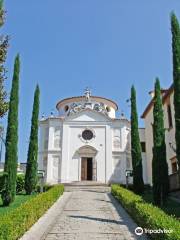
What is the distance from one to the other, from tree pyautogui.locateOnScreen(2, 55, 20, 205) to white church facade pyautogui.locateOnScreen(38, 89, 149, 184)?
13805 mm

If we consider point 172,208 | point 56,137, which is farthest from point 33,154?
point 172,208

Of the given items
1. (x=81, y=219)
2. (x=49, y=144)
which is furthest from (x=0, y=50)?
(x=49, y=144)

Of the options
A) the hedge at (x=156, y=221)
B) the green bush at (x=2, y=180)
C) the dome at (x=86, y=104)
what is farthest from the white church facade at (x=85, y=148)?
the hedge at (x=156, y=221)

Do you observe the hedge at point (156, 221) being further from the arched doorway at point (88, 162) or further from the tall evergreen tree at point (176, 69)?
the arched doorway at point (88, 162)

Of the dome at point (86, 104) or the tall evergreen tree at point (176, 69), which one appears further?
the dome at point (86, 104)

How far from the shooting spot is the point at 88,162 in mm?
31109

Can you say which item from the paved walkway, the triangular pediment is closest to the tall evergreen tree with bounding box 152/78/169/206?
the paved walkway

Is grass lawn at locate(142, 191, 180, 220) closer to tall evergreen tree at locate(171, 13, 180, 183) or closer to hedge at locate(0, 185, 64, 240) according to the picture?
tall evergreen tree at locate(171, 13, 180, 183)

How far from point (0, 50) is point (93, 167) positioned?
2085 cm

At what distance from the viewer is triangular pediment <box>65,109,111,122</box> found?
3234cm

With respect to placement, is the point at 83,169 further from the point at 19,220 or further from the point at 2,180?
the point at 19,220

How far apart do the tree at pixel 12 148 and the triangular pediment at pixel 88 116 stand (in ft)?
48.9

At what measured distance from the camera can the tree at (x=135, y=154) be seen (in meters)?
22.2

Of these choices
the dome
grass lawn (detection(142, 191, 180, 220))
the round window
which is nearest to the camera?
grass lawn (detection(142, 191, 180, 220))
